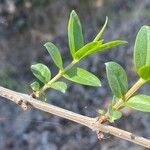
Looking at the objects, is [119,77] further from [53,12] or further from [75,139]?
[53,12]

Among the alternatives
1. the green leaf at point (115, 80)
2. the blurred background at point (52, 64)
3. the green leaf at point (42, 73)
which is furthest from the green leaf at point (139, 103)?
the blurred background at point (52, 64)

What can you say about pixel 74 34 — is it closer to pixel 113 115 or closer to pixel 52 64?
pixel 113 115

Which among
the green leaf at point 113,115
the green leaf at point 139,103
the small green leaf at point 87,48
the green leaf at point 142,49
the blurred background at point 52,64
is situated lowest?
the blurred background at point 52,64

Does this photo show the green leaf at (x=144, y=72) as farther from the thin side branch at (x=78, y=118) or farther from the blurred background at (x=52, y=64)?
the blurred background at (x=52, y=64)

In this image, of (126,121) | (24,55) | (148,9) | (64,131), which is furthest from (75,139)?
(148,9)

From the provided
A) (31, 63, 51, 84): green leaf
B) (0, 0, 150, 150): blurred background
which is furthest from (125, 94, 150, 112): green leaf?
(0, 0, 150, 150): blurred background

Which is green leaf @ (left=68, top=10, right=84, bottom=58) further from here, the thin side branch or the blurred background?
the blurred background

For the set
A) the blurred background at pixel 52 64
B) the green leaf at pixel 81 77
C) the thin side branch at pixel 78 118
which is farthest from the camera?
the blurred background at pixel 52 64
